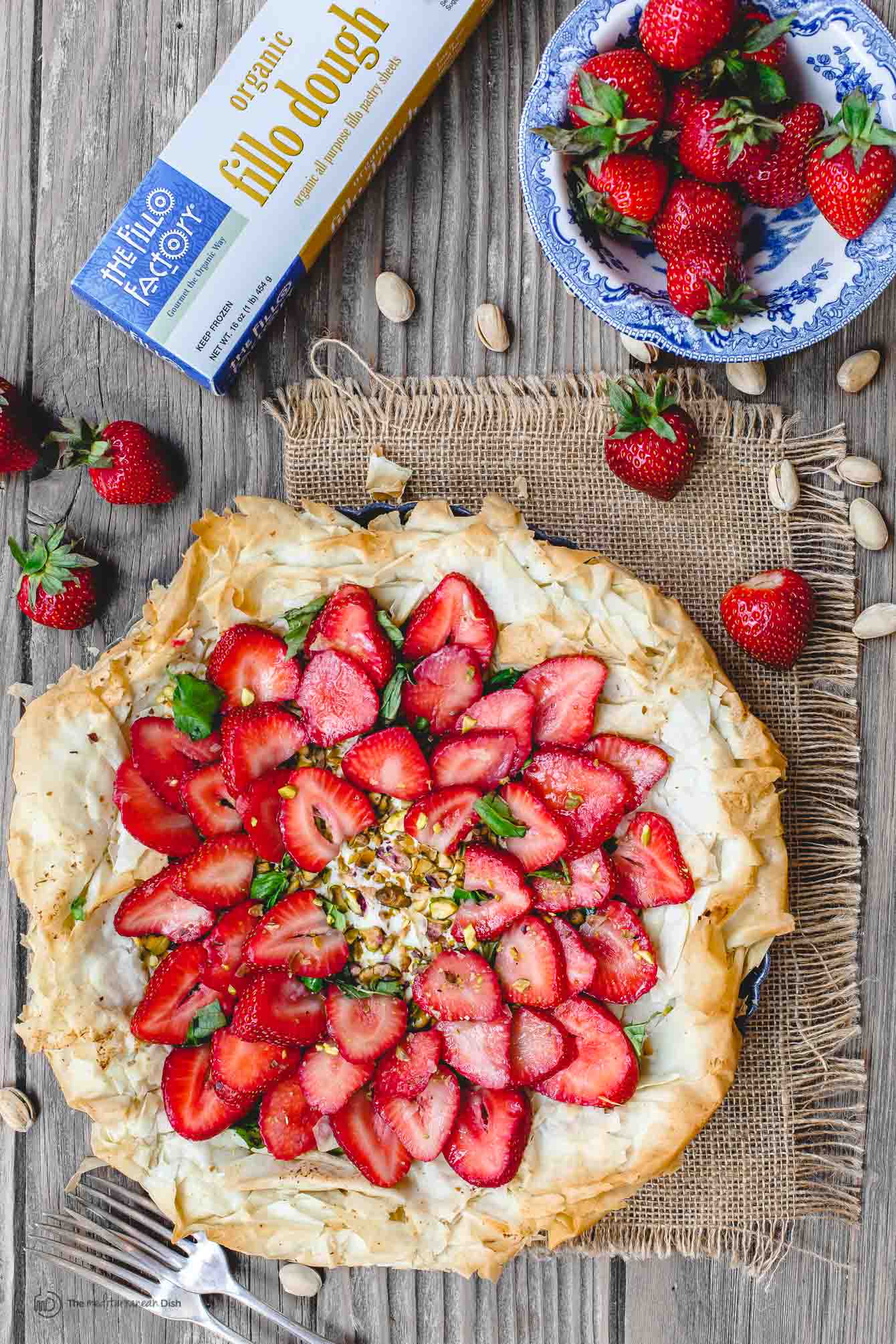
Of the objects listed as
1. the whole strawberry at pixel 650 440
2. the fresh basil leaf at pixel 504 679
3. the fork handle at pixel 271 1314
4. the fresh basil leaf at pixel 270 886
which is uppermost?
the whole strawberry at pixel 650 440

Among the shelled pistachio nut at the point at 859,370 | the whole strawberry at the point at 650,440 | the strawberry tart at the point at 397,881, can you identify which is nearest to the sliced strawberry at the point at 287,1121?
the strawberry tart at the point at 397,881

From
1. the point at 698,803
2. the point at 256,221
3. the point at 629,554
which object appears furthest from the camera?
the point at 629,554

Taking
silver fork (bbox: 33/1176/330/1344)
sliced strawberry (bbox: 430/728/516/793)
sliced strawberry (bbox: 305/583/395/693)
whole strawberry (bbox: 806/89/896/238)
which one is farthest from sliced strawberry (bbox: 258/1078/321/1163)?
whole strawberry (bbox: 806/89/896/238)

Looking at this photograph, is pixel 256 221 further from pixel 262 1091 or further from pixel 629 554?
pixel 262 1091

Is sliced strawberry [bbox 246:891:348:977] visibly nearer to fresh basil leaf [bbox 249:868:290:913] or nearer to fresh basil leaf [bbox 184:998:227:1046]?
fresh basil leaf [bbox 249:868:290:913]

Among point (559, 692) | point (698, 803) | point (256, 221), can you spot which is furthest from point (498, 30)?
point (698, 803)

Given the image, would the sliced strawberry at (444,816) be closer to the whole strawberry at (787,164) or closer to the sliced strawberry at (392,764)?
the sliced strawberry at (392,764)

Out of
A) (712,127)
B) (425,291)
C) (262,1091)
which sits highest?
(712,127)
